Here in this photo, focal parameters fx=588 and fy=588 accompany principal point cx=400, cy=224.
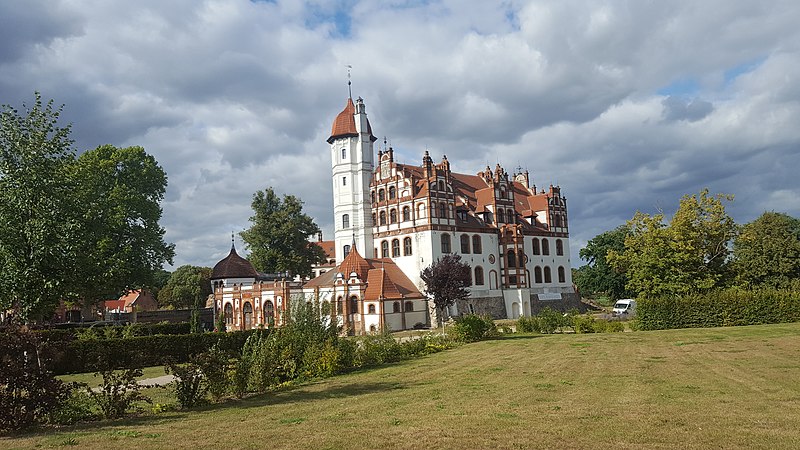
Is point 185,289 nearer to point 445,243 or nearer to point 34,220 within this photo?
point 445,243

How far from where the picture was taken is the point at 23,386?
1280 cm

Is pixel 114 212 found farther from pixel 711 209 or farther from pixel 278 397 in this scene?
pixel 711 209

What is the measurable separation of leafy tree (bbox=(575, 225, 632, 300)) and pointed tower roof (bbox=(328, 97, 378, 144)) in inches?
1201

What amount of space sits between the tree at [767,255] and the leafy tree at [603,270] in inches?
881

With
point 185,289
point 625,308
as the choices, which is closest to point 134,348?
point 625,308

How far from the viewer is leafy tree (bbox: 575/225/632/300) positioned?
68.0 m

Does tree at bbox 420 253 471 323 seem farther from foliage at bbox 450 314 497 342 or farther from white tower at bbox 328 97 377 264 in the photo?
white tower at bbox 328 97 377 264

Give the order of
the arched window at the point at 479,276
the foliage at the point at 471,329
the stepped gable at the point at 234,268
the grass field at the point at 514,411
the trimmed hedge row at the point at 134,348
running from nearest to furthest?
the grass field at the point at 514,411 < the trimmed hedge row at the point at 134,348 < the foliage at the point at 471,329 < the arched window at the point at 479,276 < the stepped gable at the point at 234,268

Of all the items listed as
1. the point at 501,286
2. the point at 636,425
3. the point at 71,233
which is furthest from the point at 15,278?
the point at 501,286

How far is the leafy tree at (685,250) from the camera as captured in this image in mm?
40000

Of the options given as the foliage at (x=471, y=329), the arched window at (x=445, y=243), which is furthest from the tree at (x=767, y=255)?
the arched window at (x=445, y=243)

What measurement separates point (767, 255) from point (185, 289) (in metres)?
65.5

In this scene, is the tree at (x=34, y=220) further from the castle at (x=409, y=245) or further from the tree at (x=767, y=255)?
the tree at (x=767, y=255)

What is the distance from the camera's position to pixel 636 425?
10797 mm
